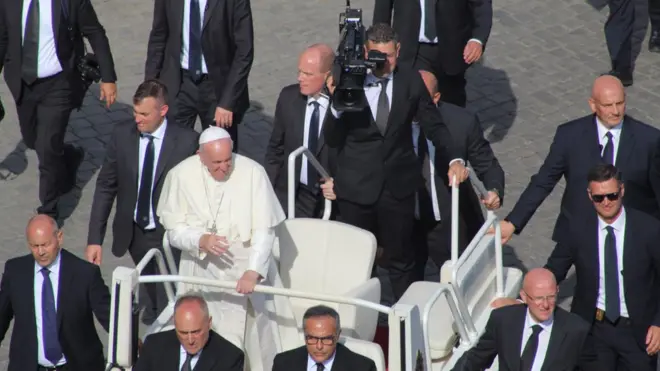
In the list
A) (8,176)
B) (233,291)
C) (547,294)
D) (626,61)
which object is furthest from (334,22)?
(547,294)

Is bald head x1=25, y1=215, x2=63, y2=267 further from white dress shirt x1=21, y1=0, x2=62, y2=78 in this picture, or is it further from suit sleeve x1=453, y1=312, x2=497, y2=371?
white dress shirt x1=21, y1=0, x2=62, y2=78

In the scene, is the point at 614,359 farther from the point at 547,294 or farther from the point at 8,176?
the point at 8,176

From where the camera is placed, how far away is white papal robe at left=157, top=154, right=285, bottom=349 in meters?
9.69

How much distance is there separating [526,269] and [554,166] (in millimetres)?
1818

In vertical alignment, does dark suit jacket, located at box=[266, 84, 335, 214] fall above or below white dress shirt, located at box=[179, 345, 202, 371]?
above

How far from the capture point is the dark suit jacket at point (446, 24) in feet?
41.8

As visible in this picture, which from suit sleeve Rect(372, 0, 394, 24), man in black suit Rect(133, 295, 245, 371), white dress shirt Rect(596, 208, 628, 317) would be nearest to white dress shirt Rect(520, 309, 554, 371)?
white dress shirt Rect(596, 208, 628, 317)

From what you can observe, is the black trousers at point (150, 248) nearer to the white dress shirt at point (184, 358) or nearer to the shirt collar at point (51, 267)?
the shirt collar at point (51, 267)

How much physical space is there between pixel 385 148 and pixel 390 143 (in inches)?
1.8

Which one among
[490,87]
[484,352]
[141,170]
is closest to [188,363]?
[484,352]

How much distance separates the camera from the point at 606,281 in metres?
9.40

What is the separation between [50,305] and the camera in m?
9.45

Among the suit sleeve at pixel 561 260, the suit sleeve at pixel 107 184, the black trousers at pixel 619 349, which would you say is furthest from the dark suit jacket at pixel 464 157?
the suit sleeve at pixel 107 184

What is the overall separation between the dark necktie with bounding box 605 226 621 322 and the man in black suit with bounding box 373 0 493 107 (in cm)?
362
